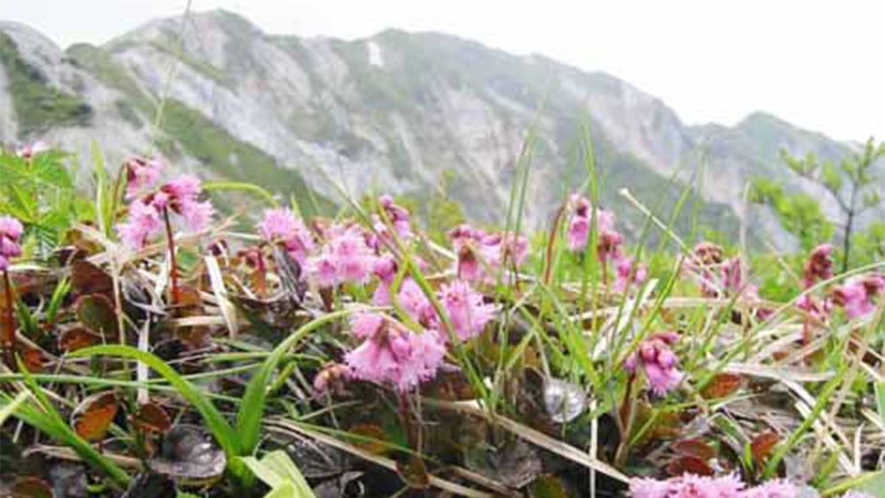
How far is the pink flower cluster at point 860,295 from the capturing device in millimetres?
2018

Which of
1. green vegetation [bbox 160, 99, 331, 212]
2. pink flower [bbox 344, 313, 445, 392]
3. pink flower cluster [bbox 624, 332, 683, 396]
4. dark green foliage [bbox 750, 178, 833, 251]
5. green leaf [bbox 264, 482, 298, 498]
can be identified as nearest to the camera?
green leaf [bbox 264, 482, 298, 498]

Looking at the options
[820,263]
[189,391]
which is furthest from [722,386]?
[189,391]

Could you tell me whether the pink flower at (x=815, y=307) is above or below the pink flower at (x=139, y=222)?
below

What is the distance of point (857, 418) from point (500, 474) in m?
0.87

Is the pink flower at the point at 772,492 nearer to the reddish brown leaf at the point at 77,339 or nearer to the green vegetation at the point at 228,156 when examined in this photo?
the reddish brown leaf at the point at 77,339

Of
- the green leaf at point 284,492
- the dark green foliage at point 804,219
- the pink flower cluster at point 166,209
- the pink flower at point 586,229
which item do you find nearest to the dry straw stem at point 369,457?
the green leaf at point 284,492

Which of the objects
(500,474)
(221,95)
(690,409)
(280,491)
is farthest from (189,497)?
(221,95)

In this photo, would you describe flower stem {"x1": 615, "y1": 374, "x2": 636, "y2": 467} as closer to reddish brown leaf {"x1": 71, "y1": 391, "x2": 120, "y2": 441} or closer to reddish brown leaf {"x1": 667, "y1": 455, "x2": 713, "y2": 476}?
reddish brown leaf {"x1": 667, "y1": 455, "x2": 713, "y2": 476}

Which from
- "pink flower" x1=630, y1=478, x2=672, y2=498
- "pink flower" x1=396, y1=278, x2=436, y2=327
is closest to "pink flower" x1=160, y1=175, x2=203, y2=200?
"pink flower" x1=396, y1=278, x2=436, y2=327

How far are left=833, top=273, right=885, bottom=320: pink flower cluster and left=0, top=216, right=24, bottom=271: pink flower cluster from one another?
59.0 inches

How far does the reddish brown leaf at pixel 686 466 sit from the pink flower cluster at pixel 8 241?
0.92m

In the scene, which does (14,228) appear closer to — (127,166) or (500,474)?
(127,166)

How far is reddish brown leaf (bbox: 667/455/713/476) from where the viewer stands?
137cm

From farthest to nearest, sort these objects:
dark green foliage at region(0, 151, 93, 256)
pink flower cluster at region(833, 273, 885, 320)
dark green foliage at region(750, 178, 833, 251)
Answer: dark green foliage at region(750, 178, 833, 251), pink flower cluster at region(833, 273, 885, 320), dark green foliage at region(0, 151, 93, 256)
